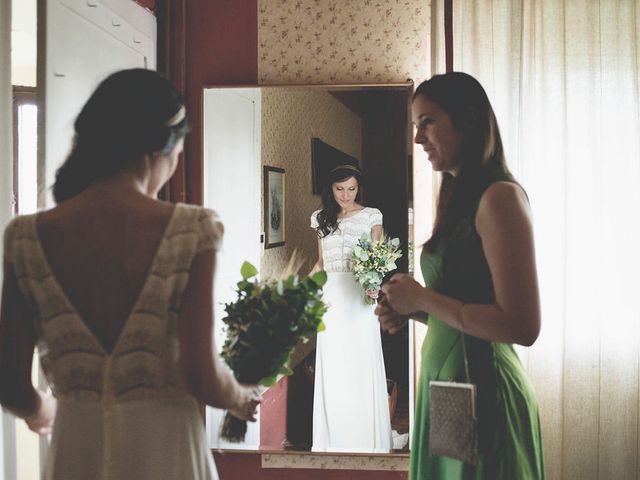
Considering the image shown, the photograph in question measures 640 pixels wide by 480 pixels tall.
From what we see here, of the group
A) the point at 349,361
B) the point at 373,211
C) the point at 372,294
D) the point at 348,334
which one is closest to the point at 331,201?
the point at 373,211

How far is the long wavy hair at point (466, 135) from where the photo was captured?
1.61 m

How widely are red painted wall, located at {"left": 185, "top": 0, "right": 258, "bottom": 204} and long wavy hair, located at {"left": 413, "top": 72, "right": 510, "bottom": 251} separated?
1458 mm

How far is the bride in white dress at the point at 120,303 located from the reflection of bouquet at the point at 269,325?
0.55 ft

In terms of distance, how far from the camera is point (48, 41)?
183cm

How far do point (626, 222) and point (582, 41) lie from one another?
2.58 feet

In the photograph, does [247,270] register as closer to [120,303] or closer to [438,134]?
[120,303]

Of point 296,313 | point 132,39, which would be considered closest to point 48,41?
point 132,39

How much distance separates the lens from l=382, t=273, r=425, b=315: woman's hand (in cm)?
166

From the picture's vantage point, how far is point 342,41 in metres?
2.90

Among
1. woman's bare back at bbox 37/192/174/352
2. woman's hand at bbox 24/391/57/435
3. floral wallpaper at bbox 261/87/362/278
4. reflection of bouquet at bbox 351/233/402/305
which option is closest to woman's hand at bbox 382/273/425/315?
woman's bare back at bbox 37/192/174/352

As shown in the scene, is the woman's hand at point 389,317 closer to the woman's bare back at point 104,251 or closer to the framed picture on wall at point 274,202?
the woman's bare back at point 104,251

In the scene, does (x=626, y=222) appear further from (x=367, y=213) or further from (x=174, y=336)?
(x=174, y=336)

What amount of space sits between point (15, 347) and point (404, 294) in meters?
0.92

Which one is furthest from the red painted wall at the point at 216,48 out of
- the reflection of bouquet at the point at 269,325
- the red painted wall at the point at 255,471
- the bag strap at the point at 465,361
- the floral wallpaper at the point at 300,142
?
the bag strap at the point at 465,361
